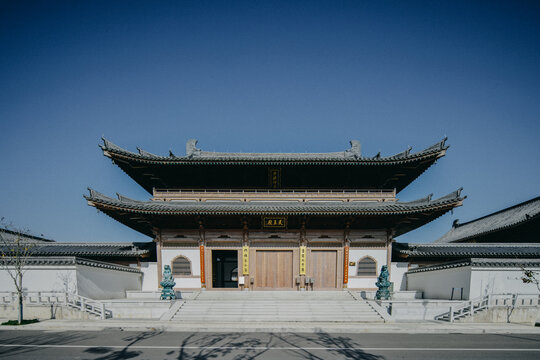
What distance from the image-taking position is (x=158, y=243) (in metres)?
17.2

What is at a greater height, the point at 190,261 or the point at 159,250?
the point at 159,250

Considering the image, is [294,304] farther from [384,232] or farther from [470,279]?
[470,279]

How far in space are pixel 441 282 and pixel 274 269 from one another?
10.3m

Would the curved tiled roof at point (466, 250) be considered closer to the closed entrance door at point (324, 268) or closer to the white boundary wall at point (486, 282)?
the white boundary wall at point (486, 282)

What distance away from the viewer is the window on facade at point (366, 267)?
17.1 meters

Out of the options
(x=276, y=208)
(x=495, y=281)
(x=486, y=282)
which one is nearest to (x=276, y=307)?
(x=276, y=208)

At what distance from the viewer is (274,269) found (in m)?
17.3

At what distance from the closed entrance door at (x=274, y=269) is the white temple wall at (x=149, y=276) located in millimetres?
6803

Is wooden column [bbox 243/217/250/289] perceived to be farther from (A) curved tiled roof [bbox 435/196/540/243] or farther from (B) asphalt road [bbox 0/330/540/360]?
(A) curved tiled roof [bbox 435/196/540/243]

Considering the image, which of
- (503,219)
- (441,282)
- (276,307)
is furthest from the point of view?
(503,219)

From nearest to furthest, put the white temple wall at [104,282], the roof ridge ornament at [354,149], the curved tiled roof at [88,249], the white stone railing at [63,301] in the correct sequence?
the white stone railing at [63,301] < the white temple wall at [104,282] < the curved tiled roof at [88,249] < the roof ridge ornament at [354,149]

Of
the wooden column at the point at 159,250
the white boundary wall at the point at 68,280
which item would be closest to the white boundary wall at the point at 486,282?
the wooden column at the point at 159,250

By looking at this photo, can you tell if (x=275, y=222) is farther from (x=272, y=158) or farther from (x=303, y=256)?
(x=272, y=158)

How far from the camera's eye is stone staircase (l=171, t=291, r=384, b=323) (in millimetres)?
13109
